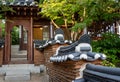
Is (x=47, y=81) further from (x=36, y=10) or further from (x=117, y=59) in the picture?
(x=36, y=10)

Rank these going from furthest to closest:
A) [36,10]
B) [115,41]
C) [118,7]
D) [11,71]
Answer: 1. [36,10]
2. [11,71]
3. [115,41]
4. [118,7]

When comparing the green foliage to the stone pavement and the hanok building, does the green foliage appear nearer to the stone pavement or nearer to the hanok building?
the stone pavement

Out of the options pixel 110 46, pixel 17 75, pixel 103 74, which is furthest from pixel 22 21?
pixel 103 74

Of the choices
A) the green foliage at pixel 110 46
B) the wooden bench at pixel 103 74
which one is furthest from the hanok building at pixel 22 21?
the wooden bench at pixel 103 74

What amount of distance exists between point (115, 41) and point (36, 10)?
585cm

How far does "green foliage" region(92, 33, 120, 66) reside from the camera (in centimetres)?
1095

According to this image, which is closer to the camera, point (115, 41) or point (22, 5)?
point (115, 41)

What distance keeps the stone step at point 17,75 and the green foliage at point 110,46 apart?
13.8 ft

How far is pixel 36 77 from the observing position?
13.9 metres

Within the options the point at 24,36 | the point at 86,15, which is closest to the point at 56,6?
the point at 86,15

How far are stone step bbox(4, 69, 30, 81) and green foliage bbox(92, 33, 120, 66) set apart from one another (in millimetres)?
4216

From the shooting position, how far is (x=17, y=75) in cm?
1394

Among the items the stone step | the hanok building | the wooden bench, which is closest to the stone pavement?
the stone step

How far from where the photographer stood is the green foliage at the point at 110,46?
35.9 feet
